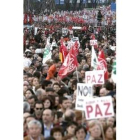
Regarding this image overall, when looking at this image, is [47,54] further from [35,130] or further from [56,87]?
[35,130]

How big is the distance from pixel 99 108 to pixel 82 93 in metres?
0.58

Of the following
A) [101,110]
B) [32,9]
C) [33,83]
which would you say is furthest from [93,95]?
→ [32,9]

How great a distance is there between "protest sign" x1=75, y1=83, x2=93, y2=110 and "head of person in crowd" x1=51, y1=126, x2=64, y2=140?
605mm

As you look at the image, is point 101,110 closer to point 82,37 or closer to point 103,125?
point 103,125

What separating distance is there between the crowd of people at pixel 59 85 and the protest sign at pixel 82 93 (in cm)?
11

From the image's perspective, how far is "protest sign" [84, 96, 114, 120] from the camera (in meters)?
9.95

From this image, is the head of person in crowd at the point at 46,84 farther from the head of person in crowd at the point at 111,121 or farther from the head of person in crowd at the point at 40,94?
the head of person in crowd at the point at 111,121

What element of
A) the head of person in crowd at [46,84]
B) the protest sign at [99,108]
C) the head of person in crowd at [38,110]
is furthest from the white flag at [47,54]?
the protest sign at [99,108]

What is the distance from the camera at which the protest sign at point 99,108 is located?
995cm

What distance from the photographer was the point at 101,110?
9.95m

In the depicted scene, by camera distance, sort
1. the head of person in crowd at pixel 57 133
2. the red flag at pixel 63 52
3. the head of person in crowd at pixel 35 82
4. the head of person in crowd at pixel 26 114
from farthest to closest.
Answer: the red flag at pixel 63 52, the head of person in crowd at pixel 35 82, the head of person in crowd at pixel 26 114, the head of person in crowd at pixel 57 133

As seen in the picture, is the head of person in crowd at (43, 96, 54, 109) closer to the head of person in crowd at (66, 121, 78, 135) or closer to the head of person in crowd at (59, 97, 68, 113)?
the head of person in crowd at (59, 97, 68, 113)

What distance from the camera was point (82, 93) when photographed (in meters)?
10.4
